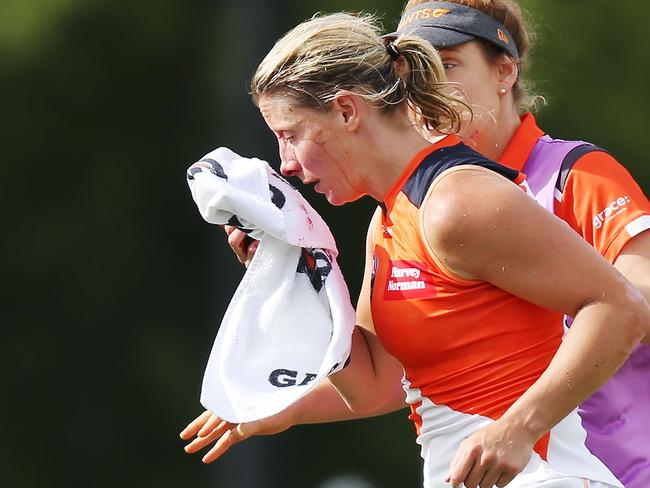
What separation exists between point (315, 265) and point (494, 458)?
1.92ft

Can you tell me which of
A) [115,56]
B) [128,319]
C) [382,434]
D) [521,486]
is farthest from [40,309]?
[521,486]

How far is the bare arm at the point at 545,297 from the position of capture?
2166 mm

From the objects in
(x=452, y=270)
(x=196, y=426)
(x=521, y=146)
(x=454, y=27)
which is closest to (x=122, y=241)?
(x=454, y=27)

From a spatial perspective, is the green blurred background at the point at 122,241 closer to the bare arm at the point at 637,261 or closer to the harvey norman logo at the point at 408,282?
the bare arm at the point at 637,261

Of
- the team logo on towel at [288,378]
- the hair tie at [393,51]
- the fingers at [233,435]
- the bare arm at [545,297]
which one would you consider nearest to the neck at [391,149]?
the hair tie at [393,51]

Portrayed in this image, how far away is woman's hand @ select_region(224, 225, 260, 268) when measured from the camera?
2652 mm

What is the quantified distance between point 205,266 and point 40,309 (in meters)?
0.92

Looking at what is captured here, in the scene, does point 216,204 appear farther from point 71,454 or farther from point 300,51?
point 71,454

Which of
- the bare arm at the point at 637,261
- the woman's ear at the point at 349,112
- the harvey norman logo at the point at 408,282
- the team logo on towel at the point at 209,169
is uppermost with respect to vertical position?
the woman's ear at the point at 349,112

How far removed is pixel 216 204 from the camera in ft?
8.20

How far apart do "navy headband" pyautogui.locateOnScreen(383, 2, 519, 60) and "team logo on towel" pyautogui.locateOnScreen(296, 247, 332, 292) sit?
2.31 ft

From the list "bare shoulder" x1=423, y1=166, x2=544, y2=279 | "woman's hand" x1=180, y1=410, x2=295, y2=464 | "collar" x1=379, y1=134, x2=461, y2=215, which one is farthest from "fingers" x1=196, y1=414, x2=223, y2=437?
"bare shoulder" x1=423, y1=166, x2=544, y2=279

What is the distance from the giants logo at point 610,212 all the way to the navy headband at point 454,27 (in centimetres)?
57

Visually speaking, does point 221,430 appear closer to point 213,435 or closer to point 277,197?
point 213,435
